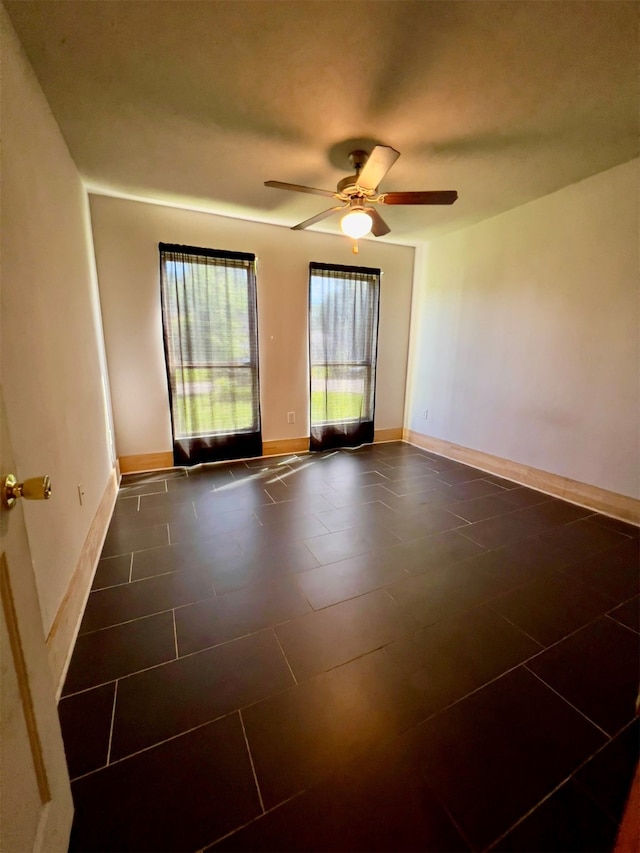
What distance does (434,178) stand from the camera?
253cm

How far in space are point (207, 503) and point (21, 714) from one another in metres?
2.12

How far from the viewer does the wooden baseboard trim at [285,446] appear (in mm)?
3998

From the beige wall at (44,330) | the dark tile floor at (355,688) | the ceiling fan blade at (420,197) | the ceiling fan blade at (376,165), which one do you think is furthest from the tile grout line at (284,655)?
the ceiling fan blade at (420,197)

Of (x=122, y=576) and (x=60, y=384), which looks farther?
(x=122, y=576)

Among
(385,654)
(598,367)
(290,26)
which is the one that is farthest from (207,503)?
(598,367)

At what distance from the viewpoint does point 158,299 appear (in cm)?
326

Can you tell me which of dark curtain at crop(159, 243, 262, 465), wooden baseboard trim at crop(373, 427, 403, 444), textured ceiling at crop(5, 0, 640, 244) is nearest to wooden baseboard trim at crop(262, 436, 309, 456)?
dark curtain at crop(159, 243, 262, 465)

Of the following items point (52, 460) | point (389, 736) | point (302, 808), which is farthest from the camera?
point (52, 460)

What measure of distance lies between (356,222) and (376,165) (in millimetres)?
389

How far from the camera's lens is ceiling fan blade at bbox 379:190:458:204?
2097 millimetres

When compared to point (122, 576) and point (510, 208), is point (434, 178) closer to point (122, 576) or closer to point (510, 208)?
point (510, 208)

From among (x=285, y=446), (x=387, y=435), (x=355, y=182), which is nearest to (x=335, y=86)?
(x=355, y=182)

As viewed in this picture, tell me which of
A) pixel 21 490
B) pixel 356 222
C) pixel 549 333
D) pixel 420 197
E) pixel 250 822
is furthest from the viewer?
pixel 549 333

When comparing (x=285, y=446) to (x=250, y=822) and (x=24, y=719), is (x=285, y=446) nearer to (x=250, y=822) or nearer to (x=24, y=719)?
(x=250, y=822)
